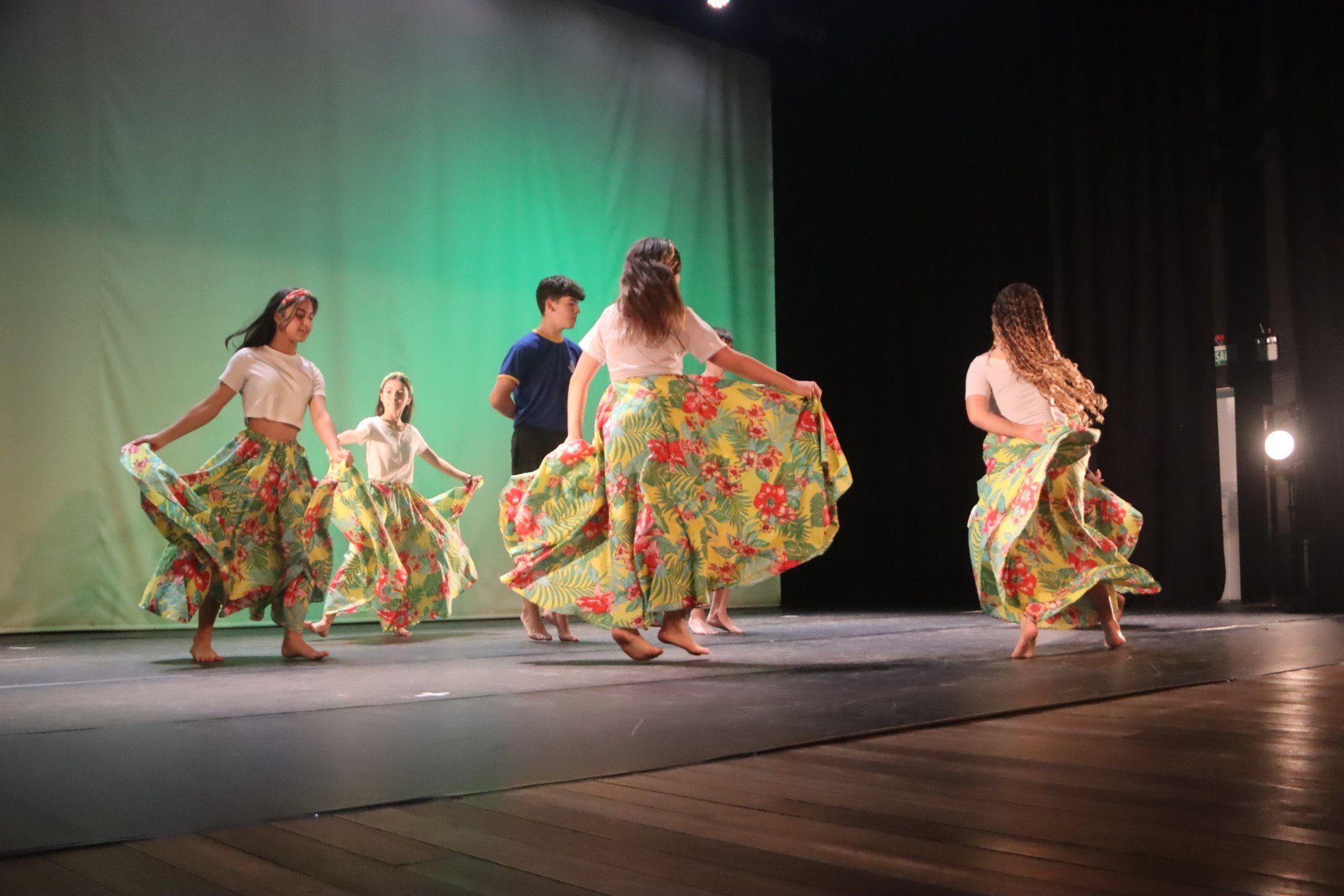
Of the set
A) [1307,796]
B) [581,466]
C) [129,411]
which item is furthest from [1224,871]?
[129,411]

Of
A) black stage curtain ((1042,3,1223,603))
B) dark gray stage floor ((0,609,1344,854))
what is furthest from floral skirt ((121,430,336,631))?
black stage curtain ((1042,3,1223,603))

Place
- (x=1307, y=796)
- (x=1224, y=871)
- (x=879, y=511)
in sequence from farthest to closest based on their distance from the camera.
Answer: (x=879, y=511) < (x=1307, y=796) < (x=1224, y=871)

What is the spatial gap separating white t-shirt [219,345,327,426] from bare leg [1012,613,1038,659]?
2418 mm

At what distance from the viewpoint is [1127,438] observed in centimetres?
685

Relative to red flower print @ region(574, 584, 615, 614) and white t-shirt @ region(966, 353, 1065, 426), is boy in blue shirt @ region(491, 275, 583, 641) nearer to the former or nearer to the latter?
red flower print @ region(574, 584, 615, 614)

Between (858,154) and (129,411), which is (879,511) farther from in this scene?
(129,411)

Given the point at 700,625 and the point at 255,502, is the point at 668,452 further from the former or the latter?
the point at 700,625

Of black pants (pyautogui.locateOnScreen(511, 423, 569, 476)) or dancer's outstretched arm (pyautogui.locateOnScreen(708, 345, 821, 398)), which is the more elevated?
dancer's outstretched arm (pyautogui.locateOnScreen(708, 345, 821, 398))

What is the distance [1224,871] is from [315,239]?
5.76 metres

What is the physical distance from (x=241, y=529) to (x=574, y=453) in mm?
1136

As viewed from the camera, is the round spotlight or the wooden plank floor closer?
the wooden plank floor

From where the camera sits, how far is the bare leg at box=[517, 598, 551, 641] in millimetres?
4660

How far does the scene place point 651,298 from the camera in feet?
11.6

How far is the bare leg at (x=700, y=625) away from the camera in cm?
504
